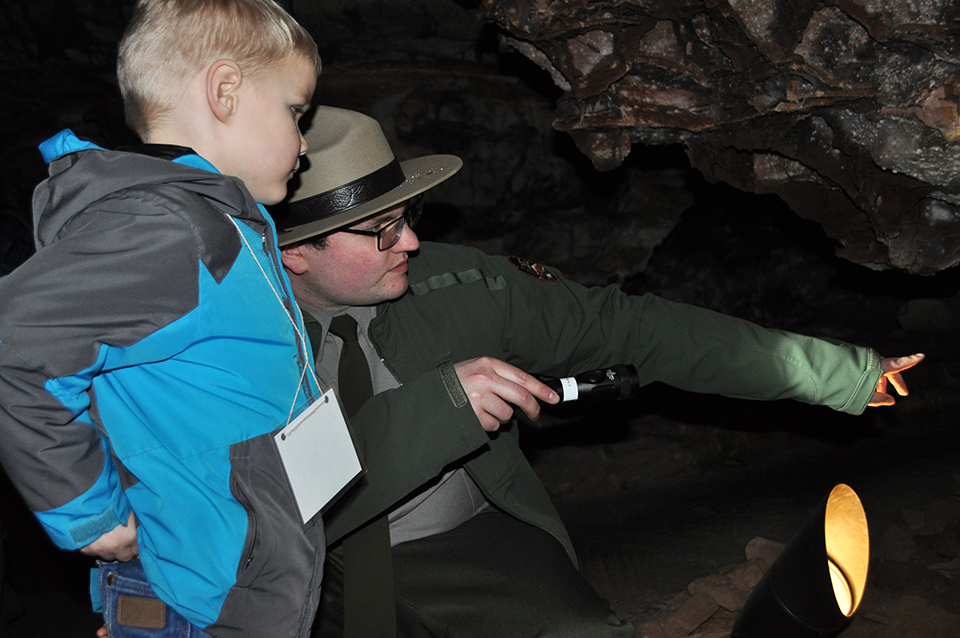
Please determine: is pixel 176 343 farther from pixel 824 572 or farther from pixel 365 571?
pixel 824 572

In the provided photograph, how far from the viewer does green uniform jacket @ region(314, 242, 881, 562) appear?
2023mm

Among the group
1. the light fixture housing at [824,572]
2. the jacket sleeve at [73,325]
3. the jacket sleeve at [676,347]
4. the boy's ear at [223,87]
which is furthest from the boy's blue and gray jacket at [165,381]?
the light fixture housing at [824,572]

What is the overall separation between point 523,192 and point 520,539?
3502mm

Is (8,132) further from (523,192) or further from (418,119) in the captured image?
(523,192)

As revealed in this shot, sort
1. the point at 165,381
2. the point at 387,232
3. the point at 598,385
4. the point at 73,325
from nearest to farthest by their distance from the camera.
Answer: the point at 73,325 < the point at 165,381 < the point at 598,385 < the point at 387,232

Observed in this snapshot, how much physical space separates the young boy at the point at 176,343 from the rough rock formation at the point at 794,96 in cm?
151

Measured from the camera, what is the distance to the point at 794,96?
231cm

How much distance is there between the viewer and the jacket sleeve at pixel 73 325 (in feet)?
3.56

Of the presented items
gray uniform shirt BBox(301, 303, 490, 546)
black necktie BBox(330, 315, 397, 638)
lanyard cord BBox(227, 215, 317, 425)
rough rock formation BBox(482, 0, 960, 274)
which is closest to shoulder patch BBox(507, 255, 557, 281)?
gray uniform shirt BBox(301, 303, 490, 546)

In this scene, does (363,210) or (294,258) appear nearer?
(363,210)

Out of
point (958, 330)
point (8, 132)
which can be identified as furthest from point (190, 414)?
point (958, 330)

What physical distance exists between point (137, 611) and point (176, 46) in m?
1.10

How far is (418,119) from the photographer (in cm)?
486

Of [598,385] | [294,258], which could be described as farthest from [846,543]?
[294,258]
